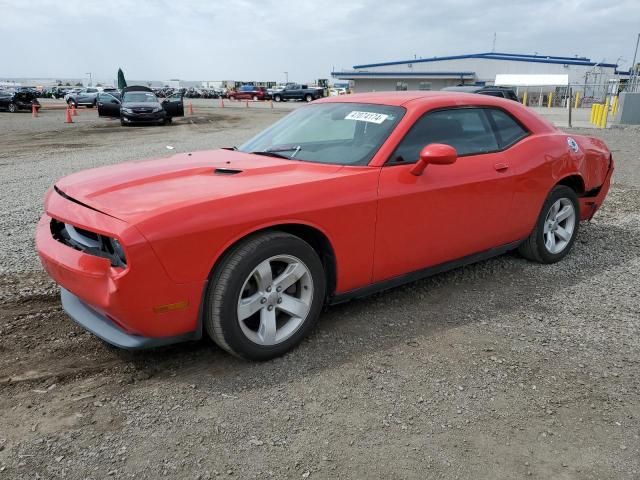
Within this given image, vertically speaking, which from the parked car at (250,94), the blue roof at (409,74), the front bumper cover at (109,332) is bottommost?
the front bumper cover at (109,332)

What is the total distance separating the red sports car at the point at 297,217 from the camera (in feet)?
8.75

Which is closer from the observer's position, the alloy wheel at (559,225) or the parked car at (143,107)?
the alloy wheel at (559,225)

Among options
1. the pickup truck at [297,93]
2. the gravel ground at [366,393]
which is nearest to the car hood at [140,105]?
the gravel ground at [366,393]

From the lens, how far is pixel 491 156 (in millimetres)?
4020

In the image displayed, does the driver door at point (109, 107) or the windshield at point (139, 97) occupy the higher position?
the windshield at point (139, 97)

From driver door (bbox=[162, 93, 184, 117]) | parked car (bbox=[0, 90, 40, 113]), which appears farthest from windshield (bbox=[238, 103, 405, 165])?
parked car (bbox=[0, 90, 40, 113])

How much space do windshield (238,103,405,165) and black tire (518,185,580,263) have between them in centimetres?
172

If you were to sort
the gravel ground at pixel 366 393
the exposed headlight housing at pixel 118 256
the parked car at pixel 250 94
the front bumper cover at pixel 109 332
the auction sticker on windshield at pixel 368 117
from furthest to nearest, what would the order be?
the parked car at pixel 250 94, the auction sticker on windshield at pixel 368 117, the front bumper cover at pixel 109 332, the exposed headlight housing at pixel 118 256, the gravel ground at pixel 366 393

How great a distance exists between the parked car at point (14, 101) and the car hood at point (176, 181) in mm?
32267

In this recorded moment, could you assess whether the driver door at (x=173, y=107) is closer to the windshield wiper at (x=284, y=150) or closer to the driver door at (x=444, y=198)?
the windshield wiper at (x=284, y=150)

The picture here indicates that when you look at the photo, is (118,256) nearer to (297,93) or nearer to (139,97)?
(139,97)

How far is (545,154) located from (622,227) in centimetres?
227

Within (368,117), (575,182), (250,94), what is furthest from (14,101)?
(575,182)

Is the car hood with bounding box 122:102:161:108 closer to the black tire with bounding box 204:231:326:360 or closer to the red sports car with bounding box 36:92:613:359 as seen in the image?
the red sports car with bounding box 36:92:613:359
